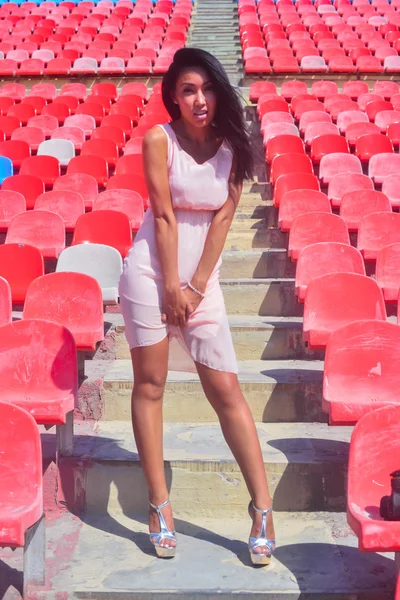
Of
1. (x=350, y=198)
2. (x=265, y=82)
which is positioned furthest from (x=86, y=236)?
(x=265, y=82)

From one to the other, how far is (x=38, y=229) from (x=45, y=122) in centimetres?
373

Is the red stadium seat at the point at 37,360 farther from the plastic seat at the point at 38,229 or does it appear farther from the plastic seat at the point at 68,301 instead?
the plastic seat at the point at 38,229

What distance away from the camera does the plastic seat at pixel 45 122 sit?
8.59 meters

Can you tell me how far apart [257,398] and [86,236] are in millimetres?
2096

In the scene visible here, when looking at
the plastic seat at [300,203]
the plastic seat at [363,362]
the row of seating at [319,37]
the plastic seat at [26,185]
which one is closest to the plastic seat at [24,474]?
the plastic seat at [363,362]

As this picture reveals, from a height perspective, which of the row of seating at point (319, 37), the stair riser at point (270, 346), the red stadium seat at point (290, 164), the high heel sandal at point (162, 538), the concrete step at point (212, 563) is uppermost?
the row of seating at point (319, 37)

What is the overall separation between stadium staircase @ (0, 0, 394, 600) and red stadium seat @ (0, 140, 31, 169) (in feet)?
12.6

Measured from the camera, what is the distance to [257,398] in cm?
347

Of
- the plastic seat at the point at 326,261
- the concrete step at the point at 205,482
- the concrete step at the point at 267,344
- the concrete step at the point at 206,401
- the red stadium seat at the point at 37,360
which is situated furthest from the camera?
the plastic seat at the point at 326,261

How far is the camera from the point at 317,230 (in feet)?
16.2

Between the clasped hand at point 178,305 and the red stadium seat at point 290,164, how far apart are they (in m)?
4.24

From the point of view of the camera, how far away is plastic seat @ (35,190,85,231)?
19.0ft

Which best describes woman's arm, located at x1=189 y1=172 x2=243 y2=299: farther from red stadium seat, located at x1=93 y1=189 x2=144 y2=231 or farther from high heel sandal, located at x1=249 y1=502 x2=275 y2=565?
red stadium seat, located at x1=93 y1=189 x2=144 y2=231

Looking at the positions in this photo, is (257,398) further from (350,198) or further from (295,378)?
(350,198)
